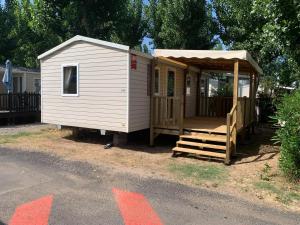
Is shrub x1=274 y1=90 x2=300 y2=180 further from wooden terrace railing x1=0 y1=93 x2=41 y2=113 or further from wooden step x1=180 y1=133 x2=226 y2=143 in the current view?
wooden terrace railing x1=0 y1=93 x2=41 y2=113

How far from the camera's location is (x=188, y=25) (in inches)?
727

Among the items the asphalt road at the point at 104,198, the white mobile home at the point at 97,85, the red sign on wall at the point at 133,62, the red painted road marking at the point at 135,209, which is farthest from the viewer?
the white mobile home at the point at 97,85

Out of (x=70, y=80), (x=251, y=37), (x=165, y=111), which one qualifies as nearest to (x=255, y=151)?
(x=165, y=111)

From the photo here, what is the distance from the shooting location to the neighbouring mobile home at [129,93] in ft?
28.9

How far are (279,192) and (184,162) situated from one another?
8.60 feet

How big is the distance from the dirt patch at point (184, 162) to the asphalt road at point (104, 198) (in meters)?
0.47

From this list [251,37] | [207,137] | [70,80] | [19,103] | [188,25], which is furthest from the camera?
[188,25]

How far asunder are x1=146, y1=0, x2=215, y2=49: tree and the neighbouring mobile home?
7.34 m

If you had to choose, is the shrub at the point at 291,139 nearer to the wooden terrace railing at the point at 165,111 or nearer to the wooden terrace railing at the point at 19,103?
the wooden terrace railing at the point at 165,111

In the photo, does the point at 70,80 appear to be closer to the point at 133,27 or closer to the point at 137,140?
the point at 137,140

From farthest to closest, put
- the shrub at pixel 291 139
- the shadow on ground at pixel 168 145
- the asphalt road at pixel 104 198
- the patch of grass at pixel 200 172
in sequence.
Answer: the shadow on ground at pixel 168 145 → the patch of grass at pixel 200 172 → the shrub at pixel 291 139 → the asphalt road at pixel 104 198

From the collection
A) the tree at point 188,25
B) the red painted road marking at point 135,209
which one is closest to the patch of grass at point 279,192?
the red painted road marking at point 135,209

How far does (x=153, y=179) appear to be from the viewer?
648 centimetres

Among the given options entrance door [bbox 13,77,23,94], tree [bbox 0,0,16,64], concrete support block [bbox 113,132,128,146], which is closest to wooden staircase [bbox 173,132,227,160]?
concrete support block [bbox 113,132,128,146]
